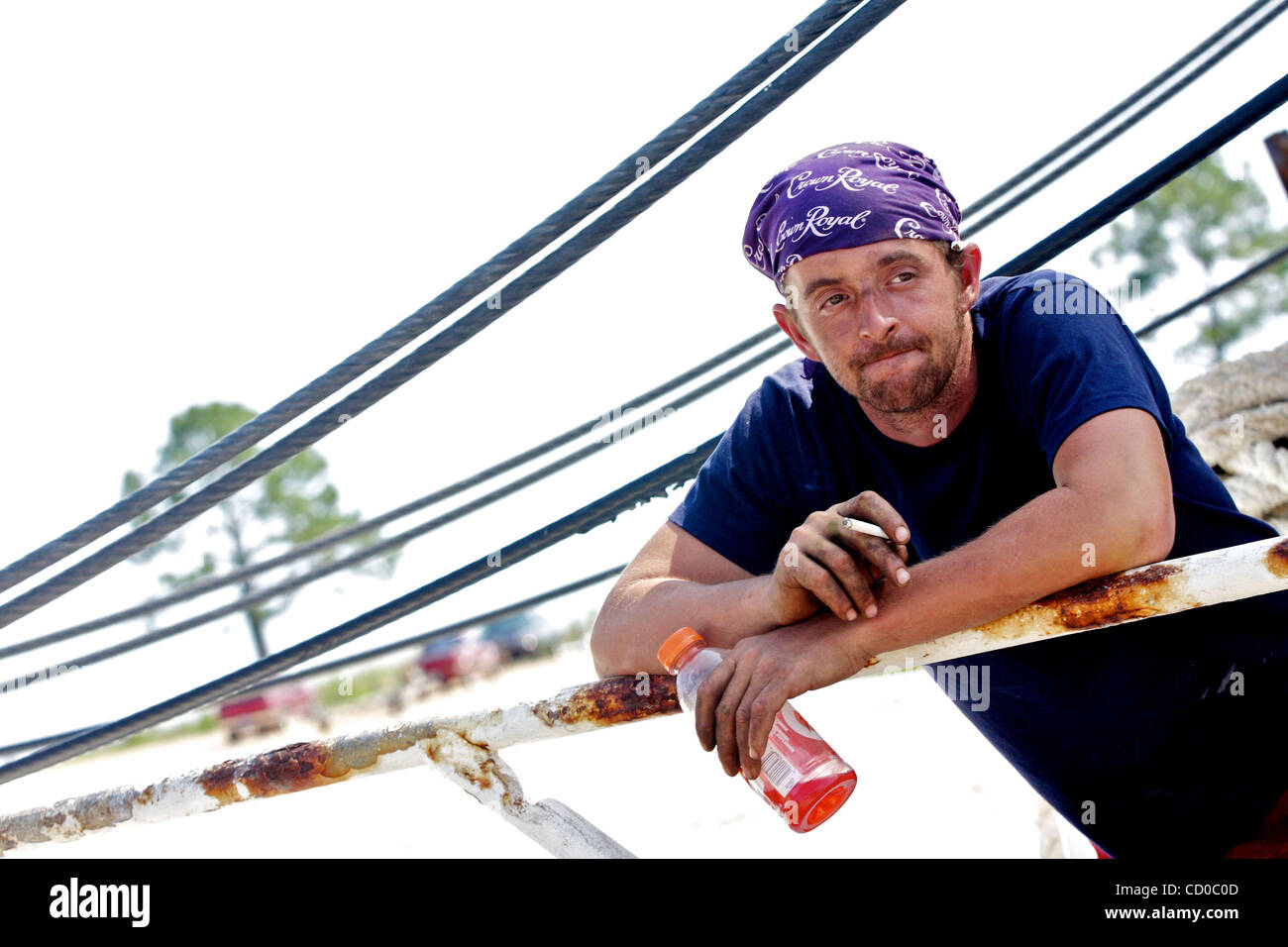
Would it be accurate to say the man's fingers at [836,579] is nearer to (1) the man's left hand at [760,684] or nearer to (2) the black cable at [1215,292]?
(1) the man's left hand at [760,684]

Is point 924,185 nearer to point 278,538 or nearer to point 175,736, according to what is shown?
point 175,736

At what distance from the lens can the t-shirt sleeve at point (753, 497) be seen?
1.86m

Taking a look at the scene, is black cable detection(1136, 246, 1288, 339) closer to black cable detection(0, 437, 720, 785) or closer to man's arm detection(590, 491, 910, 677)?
black cable detection(0, 437, 720, 785)

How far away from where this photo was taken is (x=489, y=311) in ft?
6.05

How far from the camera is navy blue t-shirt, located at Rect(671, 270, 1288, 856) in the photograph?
1.53 m

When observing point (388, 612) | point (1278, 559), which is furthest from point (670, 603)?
point (388, 612)

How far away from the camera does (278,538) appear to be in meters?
33.7

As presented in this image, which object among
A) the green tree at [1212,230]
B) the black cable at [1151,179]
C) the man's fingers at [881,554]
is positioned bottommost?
the man's fingers at [881,554]

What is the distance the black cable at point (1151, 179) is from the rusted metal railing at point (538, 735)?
1.25 meters

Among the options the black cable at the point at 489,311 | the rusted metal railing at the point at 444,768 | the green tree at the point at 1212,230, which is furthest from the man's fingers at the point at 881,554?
the green tree at the point at 1212,230

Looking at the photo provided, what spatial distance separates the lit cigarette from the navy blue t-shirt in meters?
Result: 0.33

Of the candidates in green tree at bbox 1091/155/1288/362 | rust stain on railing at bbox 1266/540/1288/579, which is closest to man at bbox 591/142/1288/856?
rust stain on railing at bbox 1266/540/1288/579
